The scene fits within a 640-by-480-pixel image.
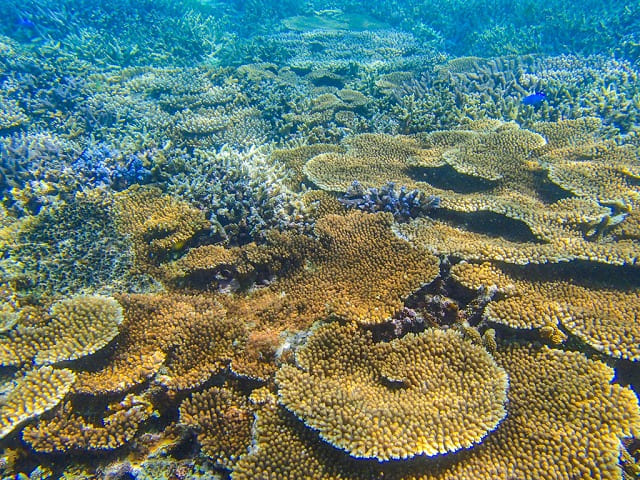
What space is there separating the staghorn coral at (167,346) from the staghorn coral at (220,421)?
0.57ft

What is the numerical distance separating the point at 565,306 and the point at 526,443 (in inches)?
51.7

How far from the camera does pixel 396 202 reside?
4445 mm

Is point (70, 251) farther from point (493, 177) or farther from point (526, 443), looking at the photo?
point (493, 177)

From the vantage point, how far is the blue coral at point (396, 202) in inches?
174

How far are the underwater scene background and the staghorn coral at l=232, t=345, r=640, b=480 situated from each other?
0.01m

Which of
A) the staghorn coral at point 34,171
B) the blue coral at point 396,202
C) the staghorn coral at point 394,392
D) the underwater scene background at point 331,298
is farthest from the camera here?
the staghorn coral at point 34,171

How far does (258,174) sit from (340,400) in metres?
3.31

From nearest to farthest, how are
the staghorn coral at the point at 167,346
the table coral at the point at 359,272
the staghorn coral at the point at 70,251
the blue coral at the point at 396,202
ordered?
the staghorn coral at the point at 167,346, the table coral at the point at 359,272, the staghorn coral at the point at 70,251, the blue coral at the point at 396,202

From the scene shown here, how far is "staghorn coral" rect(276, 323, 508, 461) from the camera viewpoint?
8.05 feet

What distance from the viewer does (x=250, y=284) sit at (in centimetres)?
401

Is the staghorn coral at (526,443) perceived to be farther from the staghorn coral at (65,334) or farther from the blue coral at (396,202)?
the blue coral at (396,202)

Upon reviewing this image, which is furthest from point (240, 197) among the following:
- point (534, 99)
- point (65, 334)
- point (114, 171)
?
point (534, 99)

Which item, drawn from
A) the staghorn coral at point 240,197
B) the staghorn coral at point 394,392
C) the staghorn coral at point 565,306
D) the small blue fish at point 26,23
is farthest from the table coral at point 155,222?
the small blue fish at point 26,23

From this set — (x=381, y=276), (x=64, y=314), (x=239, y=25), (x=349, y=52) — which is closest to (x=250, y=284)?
(x=381, y=276)
